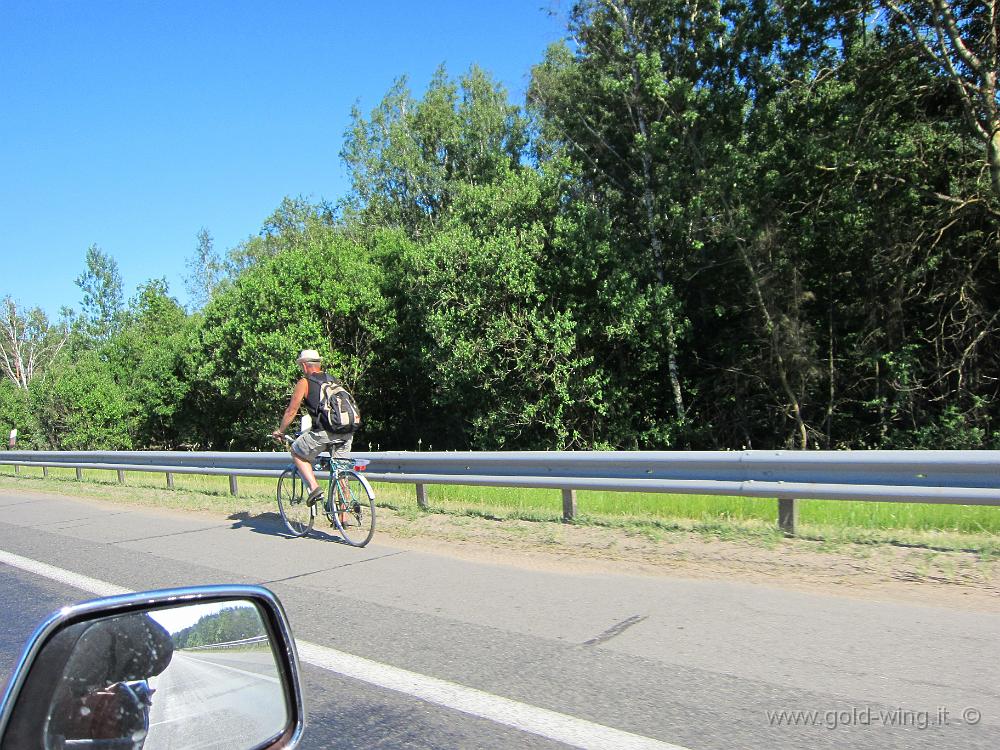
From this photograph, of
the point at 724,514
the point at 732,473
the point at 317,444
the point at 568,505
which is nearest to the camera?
the point at 732,473

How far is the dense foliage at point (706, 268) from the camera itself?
15305 millimetres

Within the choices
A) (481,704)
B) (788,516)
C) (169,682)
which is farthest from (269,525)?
(169,682)

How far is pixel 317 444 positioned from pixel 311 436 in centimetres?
11

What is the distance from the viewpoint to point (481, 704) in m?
3.78

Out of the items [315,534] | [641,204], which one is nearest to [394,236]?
[641,204]

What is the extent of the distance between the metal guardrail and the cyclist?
50.3 inches

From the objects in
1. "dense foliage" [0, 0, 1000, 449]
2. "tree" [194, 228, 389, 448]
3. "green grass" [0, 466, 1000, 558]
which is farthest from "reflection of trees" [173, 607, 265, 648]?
"tree" [194, 228, 389, 448]

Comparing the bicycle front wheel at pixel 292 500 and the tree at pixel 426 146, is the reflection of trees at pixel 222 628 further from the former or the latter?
the tree at pixel 426 146

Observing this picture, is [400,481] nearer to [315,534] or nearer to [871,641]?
[315,534]

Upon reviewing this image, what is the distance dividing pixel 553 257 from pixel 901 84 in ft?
26.3

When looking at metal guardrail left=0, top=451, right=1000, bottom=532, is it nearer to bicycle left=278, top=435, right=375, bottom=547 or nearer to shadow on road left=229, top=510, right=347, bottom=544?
shadow on road left=229, top=510, right=347, bottom=544

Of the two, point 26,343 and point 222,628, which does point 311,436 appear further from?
point 26,343

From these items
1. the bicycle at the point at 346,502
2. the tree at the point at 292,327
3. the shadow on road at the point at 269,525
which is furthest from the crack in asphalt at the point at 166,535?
the tree at the point at 292,327

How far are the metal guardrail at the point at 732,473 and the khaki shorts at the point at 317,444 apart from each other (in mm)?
1218
